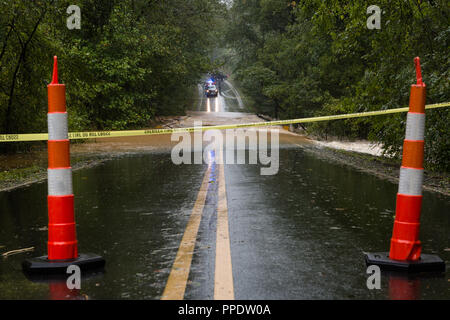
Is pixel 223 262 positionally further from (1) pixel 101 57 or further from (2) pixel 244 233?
(1) pixel 101 57

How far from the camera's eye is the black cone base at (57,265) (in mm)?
4465

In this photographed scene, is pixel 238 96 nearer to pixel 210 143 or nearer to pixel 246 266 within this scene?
pixel 210 143

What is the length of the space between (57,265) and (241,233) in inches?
86.1

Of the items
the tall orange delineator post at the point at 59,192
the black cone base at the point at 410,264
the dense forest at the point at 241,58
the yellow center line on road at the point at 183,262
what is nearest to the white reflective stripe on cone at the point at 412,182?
the black cone base at the point at 410,264

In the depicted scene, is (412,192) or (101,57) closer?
(412,192)

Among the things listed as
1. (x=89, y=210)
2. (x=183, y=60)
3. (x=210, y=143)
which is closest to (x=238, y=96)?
(x=183, y=60)

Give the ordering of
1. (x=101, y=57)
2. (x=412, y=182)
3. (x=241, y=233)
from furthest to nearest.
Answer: (x=101, y=57) → (x=241, y=233) → (x=412, y=182)

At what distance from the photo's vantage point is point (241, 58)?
55.1 m

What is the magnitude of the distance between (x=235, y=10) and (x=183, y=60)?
14.6 m

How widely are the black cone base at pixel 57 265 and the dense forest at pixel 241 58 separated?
8.32m

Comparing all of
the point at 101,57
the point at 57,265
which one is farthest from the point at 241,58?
the point at 57,265

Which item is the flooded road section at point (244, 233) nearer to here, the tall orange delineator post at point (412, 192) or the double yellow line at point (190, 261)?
the double yellow line at point (190, 261)

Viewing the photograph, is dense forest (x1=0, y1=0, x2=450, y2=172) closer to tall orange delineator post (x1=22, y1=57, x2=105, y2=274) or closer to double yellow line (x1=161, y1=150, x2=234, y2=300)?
double yellow line (x1=161, y1=150, x2=234, y2=300)

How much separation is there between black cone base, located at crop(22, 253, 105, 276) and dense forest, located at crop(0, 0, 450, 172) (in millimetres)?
8319
